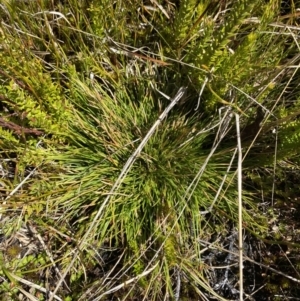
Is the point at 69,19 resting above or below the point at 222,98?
above

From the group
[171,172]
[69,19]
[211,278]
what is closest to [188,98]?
[171,172]

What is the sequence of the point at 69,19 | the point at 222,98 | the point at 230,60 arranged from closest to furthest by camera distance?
the point at 230,60 < the point at 222,98 < the point at 69,19

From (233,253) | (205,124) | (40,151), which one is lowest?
(233,253)

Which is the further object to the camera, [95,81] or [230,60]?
[95,81]

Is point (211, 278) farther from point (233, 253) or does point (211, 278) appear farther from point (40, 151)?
point (40, 151)

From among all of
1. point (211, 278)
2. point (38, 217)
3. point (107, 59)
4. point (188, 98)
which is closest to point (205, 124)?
point (188, 98)

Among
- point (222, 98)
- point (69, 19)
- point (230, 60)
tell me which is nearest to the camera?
point (230, 60)

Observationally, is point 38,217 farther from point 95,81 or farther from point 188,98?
point 188,98
